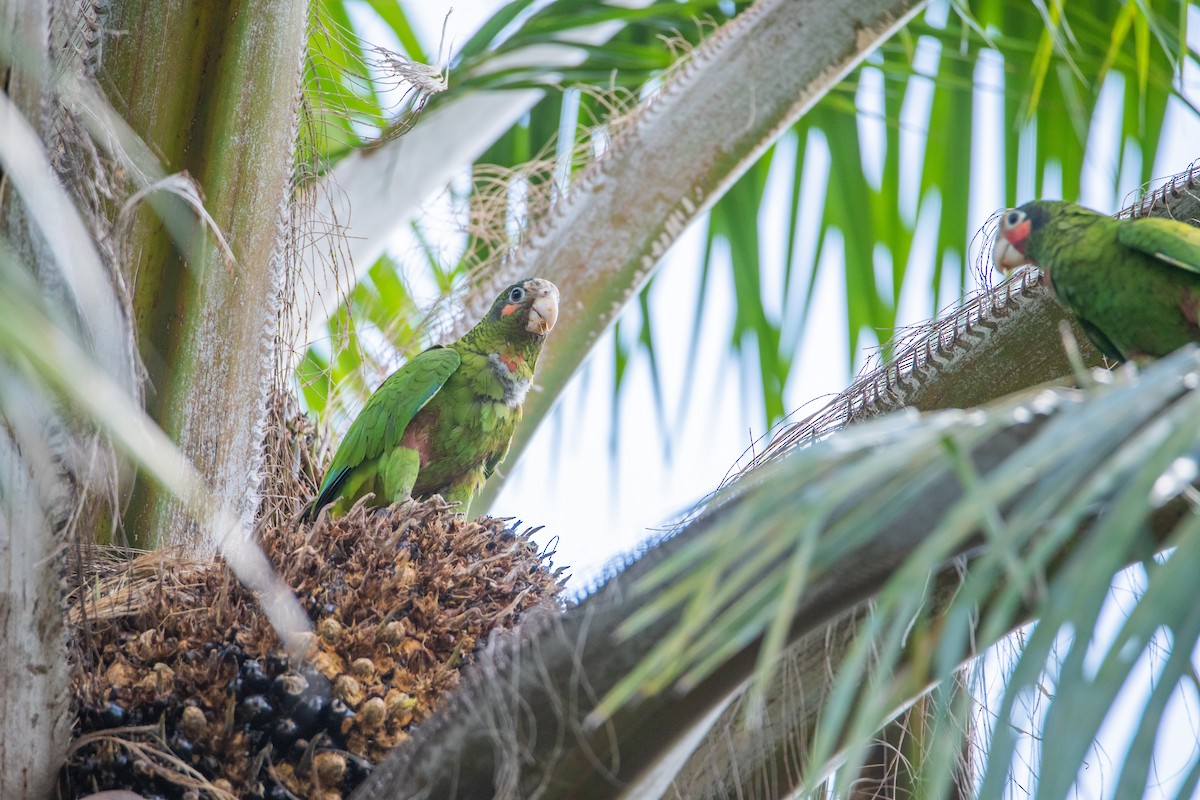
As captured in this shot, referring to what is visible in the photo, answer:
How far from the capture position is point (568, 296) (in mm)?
3381

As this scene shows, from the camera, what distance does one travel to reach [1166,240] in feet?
8.03

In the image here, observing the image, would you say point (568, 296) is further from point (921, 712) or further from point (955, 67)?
point (955, 67)

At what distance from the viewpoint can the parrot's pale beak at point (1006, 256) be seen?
9.34ft

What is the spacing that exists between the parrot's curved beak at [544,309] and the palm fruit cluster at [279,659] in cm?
102

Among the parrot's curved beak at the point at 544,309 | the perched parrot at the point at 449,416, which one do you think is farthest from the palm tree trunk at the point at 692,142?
the perched parrot at the point at 449,416

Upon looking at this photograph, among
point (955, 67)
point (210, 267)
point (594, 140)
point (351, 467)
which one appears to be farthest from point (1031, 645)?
point (955, 67)

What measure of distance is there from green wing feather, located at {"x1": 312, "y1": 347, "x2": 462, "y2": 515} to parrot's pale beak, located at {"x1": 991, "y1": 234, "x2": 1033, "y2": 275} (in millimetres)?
1636

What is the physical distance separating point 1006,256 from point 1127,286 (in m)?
0.35

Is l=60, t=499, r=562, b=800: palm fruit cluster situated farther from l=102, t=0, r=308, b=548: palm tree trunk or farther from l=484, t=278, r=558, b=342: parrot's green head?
l=484, t=278, r=558, b=342: parrot's green head

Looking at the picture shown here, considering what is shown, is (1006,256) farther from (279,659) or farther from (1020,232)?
(279,659)

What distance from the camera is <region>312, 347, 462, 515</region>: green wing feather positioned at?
11.5 feet

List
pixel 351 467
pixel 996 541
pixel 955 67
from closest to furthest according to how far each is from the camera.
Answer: pixel 996 541, pixel 351 467, pixel 955 67

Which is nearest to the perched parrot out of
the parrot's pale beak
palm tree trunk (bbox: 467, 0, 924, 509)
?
palm tree trunk (bbox: 467, 0, 924, 509)

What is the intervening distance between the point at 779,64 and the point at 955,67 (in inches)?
62.5
